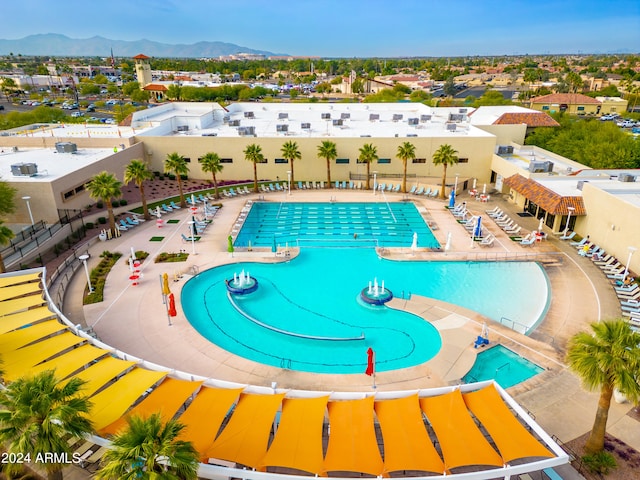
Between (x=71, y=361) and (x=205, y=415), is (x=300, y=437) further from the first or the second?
(x=71, y=361)

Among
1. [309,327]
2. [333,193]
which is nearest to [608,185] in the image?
[333,193]

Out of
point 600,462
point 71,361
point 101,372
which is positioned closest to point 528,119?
point 600,462

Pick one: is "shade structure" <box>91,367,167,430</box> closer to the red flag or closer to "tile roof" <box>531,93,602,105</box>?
the red flag

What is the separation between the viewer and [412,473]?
42.5ft

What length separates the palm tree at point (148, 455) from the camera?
29.5 ft

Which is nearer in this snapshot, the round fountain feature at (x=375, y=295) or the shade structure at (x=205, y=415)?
the shade structure at (x=205, y=415)

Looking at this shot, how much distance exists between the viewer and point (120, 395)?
558 inches

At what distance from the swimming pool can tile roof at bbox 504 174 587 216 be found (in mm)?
8777

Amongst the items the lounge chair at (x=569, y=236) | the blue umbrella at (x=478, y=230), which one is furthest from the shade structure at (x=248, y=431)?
the lounge chair at (x=569, y=236)

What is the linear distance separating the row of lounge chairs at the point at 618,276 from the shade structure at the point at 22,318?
1083 inches

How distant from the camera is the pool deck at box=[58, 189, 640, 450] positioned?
56.9 feet

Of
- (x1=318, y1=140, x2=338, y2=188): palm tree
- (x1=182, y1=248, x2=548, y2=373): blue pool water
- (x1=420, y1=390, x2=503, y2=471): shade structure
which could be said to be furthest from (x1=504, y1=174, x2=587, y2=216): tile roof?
(x1=420, y1=390, x2=503, y2=471): shade structure

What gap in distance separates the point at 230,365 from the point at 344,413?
23.3ft

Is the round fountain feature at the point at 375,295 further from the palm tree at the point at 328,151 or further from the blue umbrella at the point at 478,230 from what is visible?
the palm tree at the point at 328,151
